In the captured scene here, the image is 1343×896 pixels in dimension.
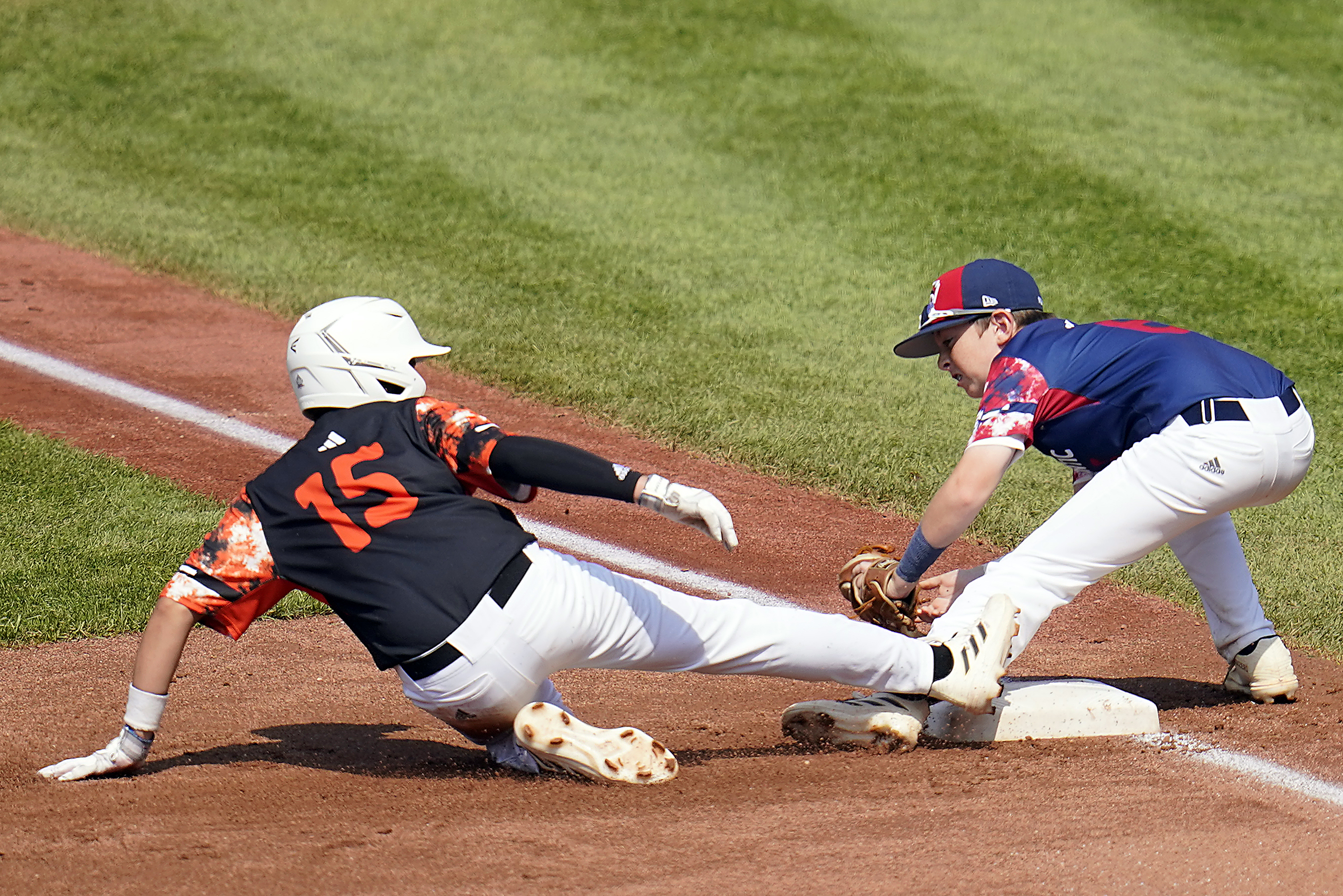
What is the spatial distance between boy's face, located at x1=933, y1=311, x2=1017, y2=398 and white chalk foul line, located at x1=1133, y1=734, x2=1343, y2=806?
1128mm

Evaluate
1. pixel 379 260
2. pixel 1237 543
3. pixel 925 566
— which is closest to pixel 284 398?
pixel 379 260

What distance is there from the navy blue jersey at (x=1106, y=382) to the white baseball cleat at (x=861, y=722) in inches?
31.4

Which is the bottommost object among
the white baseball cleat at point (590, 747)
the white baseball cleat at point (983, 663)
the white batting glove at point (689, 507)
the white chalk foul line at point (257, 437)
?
the white chalk foul line at point (257, 437)

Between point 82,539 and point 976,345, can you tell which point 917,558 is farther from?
point 82,539

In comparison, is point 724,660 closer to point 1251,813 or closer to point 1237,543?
point 1251,813

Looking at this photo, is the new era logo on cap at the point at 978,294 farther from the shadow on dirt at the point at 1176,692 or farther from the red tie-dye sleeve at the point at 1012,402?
the shadow on dirt at the point at 1176,692

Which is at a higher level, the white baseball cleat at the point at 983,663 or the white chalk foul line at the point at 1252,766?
the white baseball cleat at the point at 983,663

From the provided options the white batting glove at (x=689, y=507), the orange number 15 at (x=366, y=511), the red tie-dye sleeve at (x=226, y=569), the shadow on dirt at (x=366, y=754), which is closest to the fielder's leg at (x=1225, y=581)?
the shadow on dirt at (x=366, y=754)

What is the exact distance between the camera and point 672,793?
3.62 m

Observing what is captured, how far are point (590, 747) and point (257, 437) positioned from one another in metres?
3.91

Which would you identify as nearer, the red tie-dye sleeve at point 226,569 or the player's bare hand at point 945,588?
the red tie-dye sleeve at point 226,569

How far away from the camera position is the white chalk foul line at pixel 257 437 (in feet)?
18.6

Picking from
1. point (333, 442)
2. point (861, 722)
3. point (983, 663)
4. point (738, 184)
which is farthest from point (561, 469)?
point (738, 184)

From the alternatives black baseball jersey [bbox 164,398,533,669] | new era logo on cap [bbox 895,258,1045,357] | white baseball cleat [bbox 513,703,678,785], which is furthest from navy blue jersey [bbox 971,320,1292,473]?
black baseball jersey [bbox 164,398,533,669]
